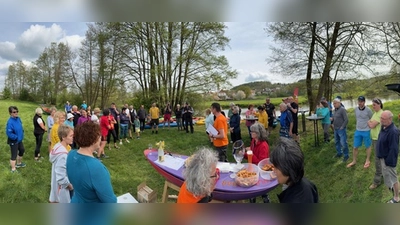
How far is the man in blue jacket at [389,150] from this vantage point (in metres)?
1.90

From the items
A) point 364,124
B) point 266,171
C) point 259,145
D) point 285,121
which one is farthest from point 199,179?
point 285,121

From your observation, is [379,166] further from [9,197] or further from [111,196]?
[9,197]

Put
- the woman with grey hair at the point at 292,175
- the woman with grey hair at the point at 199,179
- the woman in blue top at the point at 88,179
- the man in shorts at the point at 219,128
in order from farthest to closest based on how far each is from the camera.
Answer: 1. the man in shorts at the point at 219,128
2. the woman with grey hair at the point at 199,179
3. the woman in blue top at the point at 88,179
4. the woman with grey hair at the point at 292,175

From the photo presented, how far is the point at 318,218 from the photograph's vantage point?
706mm

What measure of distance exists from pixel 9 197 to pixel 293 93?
4.01 meters

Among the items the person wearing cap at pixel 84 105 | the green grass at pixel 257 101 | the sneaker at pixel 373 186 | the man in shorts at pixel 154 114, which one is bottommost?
the sneaker at pixel 373 186

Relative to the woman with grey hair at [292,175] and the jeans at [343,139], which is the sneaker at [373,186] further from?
the woman with grey hair at [292,175]

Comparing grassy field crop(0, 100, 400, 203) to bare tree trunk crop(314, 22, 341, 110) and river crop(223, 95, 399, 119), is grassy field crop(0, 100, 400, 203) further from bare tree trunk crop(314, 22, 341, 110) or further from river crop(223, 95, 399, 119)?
bare tree trunk crop(314, 22, 341, 110)

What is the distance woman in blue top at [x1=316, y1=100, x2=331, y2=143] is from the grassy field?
20 cm

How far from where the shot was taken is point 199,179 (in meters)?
1.16

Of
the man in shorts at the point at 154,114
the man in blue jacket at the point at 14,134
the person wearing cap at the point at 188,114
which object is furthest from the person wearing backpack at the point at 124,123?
the man in blue jacket at the point at 14,134

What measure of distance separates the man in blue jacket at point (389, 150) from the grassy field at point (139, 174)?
0.17m

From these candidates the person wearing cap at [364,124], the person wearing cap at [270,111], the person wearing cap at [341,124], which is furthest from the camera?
the person wearing cap at [270,111]
